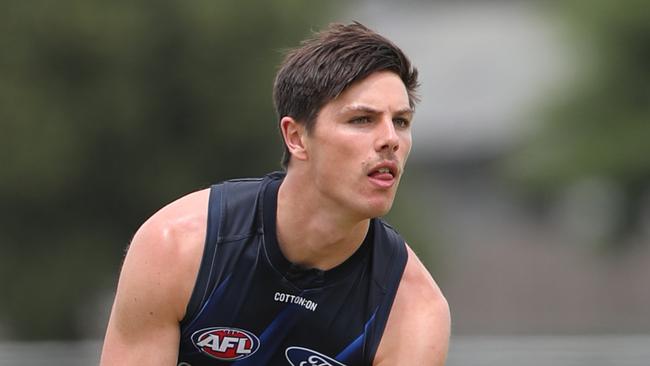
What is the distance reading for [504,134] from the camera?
50.8 m

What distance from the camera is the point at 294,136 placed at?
21.5 ft

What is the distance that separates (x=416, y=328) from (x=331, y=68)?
1172mm

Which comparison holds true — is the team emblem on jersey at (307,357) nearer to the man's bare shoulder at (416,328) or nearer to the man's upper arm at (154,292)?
the man's bare shoulder at (416,328)

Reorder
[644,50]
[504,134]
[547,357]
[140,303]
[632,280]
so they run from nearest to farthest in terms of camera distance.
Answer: [140,303] → [547,357] → [644,50] → [632,280] → [504,134]

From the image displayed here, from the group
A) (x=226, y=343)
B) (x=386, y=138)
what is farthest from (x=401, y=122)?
(x=226, y=343)

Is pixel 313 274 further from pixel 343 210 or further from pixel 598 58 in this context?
pixel 598 58

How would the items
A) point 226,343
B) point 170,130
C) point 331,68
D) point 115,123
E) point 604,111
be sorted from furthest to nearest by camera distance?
point 604,111 < point 170,130 < point 115,123 < point 226,343 < point 331,68

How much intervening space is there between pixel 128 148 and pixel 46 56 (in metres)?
2.15

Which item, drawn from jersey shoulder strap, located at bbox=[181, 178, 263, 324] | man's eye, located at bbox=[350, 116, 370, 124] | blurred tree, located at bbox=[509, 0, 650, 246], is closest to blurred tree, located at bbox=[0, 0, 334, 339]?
blurred tree, located at bbox=[509, 0, 650, 246]

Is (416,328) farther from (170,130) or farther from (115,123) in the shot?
(170,130)

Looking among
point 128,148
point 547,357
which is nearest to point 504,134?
point 128,148

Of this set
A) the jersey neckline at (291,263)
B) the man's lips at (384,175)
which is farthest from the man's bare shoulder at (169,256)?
the man's lips at (384,175)

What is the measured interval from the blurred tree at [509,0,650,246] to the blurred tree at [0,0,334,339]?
19.7 ft

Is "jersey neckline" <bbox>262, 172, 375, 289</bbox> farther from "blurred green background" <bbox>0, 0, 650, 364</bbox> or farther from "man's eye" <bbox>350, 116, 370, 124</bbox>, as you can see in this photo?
"blurred green background" <bbox>0, 0, 650, 364</bbox>
